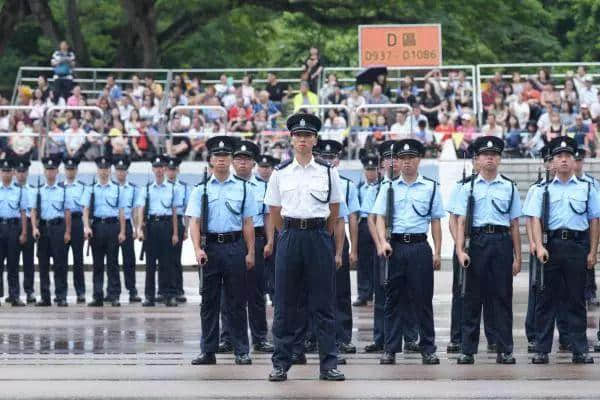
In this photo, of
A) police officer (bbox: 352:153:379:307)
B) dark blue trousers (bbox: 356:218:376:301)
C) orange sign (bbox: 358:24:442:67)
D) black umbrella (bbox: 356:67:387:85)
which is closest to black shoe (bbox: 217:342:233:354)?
police officer (bbox: 352:153:379:307)

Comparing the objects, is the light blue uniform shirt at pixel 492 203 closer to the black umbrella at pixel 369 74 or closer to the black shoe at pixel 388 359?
the black shoe at pixel 388 359

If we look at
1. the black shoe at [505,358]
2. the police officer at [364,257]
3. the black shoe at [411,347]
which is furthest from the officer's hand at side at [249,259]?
the police officer at [364,257]

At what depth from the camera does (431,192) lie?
14.1m

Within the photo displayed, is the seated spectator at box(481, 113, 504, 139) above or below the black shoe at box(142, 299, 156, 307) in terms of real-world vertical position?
above

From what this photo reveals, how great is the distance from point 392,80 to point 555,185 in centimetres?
1805

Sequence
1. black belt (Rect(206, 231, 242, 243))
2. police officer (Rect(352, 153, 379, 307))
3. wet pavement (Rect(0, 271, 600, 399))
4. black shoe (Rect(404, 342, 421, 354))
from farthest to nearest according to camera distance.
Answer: police officer (Rect(352, 153, 379, 307)), black shoe (Rect(404, 342, 421, 354)), black belt (Rect(206, 231, 242, 243)), wet pavement (Rect(0, 271, 600, 399))

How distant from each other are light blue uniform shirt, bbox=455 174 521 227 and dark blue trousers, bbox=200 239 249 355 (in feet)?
6.60

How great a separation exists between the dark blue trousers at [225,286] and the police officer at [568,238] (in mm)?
2616

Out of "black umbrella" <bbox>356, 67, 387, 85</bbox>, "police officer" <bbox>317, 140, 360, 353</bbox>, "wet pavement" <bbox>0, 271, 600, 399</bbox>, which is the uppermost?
"black umbrella" <bbox>356, 67, 387, 85</bbox>

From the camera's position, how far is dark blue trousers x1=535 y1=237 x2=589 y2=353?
13.9m

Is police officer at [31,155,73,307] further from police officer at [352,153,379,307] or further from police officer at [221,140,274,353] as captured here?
police officer at [221,140,274,353]

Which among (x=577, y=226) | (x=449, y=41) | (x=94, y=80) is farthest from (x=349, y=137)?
(x=577, y=226)

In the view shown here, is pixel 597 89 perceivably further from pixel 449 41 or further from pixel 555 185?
pixel 555 185

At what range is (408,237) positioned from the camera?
1395cm
